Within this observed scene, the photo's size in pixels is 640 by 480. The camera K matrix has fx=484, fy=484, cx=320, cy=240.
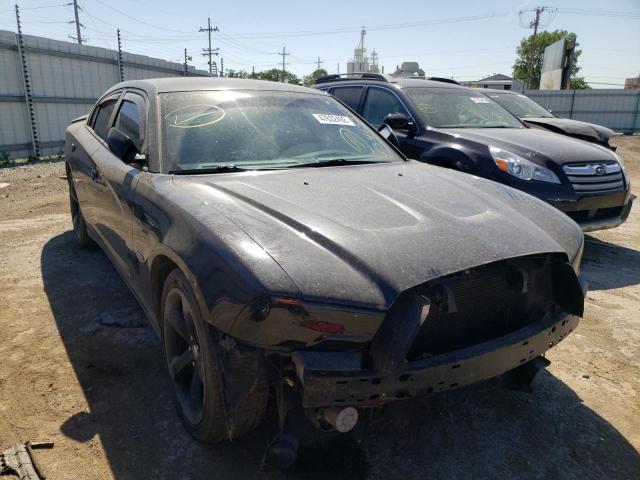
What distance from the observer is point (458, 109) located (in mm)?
6051

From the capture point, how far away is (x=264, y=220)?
2.02 metres

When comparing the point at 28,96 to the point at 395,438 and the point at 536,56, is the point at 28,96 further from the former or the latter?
the point at 536,56

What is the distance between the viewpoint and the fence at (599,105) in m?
22.2

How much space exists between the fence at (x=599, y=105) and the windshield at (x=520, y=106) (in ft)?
51.1

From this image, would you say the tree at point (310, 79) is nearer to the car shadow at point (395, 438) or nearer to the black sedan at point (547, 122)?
the black sedan at point (547, 122)

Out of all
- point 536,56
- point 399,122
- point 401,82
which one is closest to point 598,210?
point 399,122

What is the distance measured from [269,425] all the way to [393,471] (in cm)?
63

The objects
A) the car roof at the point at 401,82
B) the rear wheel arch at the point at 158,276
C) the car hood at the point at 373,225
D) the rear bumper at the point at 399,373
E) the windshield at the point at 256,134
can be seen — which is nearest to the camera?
the rear bumper at the point at 399,373

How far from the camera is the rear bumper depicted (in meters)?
1.63

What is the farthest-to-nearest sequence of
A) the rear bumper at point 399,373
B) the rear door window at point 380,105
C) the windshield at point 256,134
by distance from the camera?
the rear door window at point 380,105 → the windshield at point 256,134 → the rear bumper at point 399,373

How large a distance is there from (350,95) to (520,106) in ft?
11.6

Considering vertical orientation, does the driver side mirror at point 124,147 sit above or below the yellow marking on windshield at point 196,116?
below

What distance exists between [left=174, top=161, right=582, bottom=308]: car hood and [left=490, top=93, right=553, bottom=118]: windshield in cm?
607

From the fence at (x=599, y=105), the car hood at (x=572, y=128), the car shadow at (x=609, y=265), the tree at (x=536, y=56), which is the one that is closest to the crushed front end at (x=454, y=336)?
the car shadow at (x=609, y=265)
